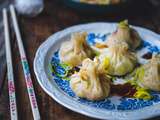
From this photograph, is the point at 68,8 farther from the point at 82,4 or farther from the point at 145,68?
the point at 145,68

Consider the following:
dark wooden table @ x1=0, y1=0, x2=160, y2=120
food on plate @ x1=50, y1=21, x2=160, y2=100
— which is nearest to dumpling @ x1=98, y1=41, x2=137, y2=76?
food on plate @ x1=50, y1=21, x2=160, y2=100

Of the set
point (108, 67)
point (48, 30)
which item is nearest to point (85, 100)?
point (108, 67)

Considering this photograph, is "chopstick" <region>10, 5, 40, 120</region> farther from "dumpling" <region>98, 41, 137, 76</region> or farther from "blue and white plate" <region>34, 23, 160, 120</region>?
"dumpling" <region>98, 41, 137, 76</region>

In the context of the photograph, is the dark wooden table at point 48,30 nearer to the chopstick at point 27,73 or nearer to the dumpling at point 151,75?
the chopstick at point 27,73

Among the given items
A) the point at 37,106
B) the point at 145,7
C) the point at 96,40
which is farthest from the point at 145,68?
the point at 145,7

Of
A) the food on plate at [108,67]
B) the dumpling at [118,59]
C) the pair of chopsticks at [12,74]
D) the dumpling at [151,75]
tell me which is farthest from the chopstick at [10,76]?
the dumpling at [151,75]

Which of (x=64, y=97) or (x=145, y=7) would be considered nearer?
(x=64, y=97)
